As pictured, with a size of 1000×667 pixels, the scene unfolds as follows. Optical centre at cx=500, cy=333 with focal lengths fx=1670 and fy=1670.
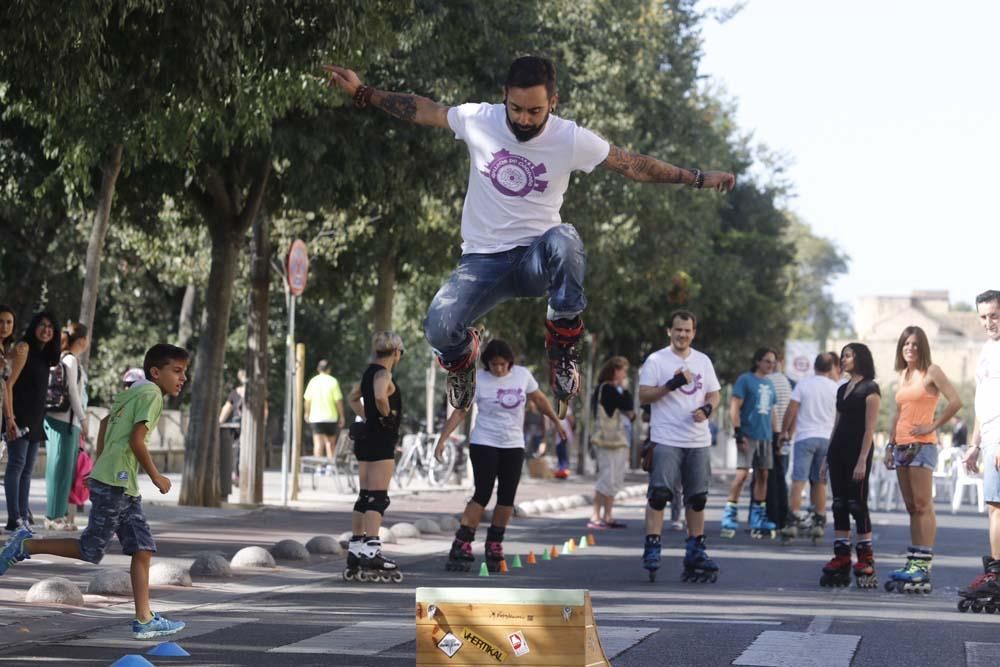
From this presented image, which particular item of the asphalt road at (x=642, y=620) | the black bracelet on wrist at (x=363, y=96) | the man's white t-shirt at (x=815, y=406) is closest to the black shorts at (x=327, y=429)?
the man's white t-shirt at (x=815, y=406)

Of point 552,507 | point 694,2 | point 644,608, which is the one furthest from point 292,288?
point 694,2

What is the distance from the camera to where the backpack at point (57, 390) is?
1584 centimetres

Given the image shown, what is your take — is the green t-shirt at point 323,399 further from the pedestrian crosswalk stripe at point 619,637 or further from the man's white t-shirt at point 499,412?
the pedestrian crosswalk stripe at point 619,637

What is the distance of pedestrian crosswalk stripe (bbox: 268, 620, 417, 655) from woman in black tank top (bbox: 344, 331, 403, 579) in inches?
113

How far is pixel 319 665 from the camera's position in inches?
A: 322

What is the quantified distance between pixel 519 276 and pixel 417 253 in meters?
19.7

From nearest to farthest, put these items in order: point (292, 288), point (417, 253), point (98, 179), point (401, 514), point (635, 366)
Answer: point (98, 179)
point (292, 288)
point (401, 514)
point (417, 253)
point (635, 366)

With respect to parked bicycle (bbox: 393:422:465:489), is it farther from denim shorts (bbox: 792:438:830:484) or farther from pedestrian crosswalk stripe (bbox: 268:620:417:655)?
pedestrian crosswalk stripe (bbox: 268:620:417:655)

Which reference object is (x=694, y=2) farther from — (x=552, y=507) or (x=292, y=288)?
(x=292, y=288)

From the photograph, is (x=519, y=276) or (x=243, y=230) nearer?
(x=519, y=276)

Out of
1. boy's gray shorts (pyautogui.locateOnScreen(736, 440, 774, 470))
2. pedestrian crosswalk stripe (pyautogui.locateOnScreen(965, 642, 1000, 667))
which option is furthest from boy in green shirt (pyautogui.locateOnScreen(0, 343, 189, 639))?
boy's gray shorts (pyautogui.locateOnScreen(736, 440, 774, 470))

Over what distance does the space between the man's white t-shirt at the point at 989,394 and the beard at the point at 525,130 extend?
5214mm

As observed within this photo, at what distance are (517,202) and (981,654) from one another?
3609 millimetres

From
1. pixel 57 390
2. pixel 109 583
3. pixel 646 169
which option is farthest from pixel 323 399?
pixel 646 169
